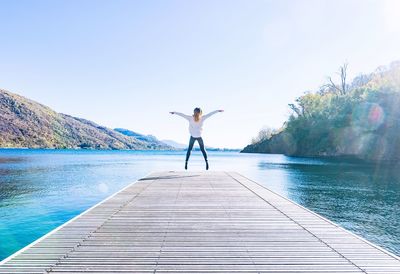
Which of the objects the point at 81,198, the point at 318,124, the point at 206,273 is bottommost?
the point at 81,198

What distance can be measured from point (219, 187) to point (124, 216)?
17.6ft

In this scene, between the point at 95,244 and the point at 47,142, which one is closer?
the point at 95,244

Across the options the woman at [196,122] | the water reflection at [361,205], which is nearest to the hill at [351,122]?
the water reflection at [361,205]

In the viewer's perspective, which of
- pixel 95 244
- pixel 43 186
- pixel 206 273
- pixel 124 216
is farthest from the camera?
pixel 43 186

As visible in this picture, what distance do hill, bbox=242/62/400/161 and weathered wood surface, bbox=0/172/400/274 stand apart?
59182mm

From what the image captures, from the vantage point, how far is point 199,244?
477 centimetres

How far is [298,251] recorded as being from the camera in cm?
452

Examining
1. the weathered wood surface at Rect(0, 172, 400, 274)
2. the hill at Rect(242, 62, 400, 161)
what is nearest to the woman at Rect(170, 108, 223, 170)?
the weathered wood surface at Rect(0, 172, 400, 274)

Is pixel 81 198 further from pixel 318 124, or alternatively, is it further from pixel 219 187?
pixel 318 124

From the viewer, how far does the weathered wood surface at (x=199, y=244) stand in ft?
12.8

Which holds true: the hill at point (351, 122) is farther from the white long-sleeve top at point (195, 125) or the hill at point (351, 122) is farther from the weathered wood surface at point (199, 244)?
the weathered wood surface at point (199, 244)

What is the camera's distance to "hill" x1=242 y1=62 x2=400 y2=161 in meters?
57.6

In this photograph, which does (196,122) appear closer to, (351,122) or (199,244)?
(199,244)

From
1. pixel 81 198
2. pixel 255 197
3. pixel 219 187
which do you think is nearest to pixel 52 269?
pixel 255 197
